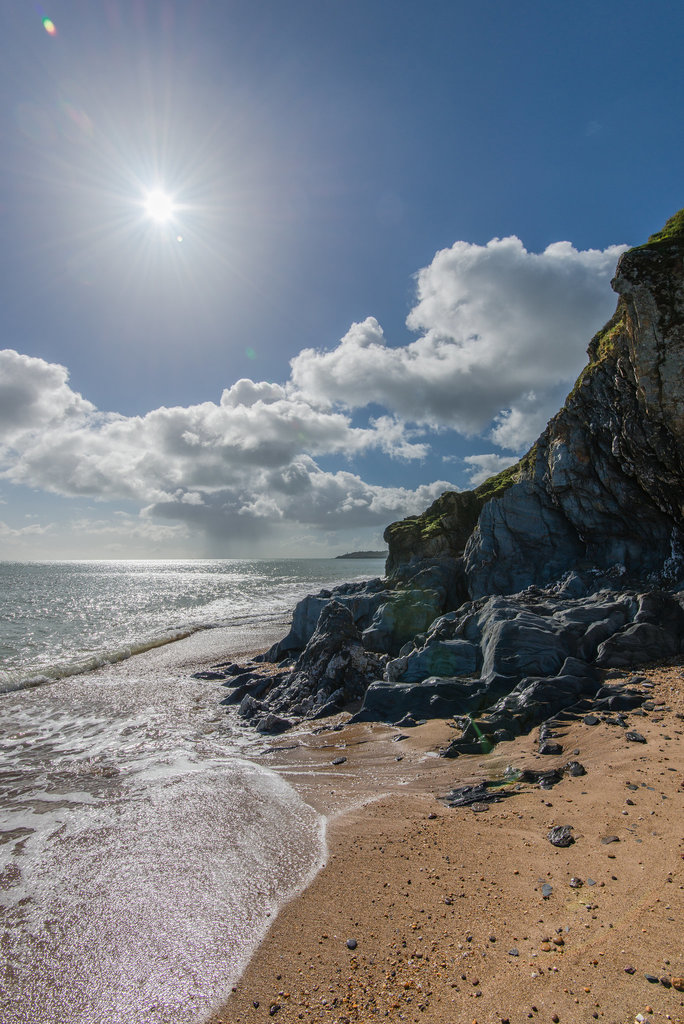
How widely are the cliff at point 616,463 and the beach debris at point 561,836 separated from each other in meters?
16.0

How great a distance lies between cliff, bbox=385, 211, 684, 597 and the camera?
17.4 meters

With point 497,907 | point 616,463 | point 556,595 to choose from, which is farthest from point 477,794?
point 616,463

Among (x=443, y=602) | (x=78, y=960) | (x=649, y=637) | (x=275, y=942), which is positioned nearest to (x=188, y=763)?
(x=78, y=960)

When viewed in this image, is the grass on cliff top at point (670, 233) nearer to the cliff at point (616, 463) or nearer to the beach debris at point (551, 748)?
the cliff at point (616, 463)

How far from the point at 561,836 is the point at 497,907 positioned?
203cm

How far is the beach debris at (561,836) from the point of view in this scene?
759 cm

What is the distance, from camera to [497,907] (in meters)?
6.37

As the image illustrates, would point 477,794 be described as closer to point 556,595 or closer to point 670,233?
point 556,595

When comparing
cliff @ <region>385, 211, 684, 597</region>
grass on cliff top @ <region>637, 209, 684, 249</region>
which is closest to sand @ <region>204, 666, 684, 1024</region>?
cliff @ <region>385, 211, 684, 597</region>

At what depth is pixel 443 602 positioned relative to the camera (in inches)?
1136

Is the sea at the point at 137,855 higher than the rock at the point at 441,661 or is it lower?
lower

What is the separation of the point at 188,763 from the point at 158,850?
16.1 feet

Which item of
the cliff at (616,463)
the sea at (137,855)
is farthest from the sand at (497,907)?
the cliff at (616,463)

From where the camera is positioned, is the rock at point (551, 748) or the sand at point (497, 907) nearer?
the sand at point (497, 907)
